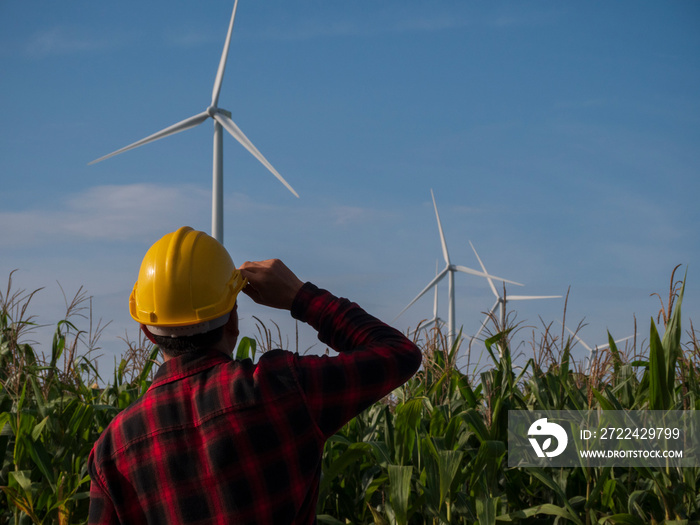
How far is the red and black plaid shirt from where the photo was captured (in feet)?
9.09

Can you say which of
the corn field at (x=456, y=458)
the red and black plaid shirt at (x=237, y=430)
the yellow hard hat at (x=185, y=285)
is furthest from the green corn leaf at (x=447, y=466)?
the yellow hard hat at (x=185, y=285)

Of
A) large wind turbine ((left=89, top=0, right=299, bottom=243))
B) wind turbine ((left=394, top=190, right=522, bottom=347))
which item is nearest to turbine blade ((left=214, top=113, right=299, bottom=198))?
large wind turbine ((left=89, top=0, right=299, bottom=243))

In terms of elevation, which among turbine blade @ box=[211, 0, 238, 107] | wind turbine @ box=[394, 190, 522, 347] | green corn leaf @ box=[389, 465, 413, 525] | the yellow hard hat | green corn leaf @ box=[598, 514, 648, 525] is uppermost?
turbine blade @ box=[211, 0, 238, 107]

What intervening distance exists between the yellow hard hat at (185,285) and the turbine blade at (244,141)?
19.0 metres

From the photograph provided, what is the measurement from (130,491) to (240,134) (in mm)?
19876

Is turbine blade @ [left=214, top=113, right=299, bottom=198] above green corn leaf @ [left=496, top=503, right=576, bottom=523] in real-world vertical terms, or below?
above

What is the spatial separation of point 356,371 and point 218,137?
65.0 ft

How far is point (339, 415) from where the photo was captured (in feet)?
9.29

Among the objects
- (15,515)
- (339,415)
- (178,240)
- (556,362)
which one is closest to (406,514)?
(556,362)

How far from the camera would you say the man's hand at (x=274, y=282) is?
3168 mm

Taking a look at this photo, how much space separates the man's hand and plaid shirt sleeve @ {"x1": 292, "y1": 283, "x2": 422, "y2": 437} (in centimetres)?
31

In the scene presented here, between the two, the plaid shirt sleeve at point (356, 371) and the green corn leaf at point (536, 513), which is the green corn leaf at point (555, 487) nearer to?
the green corn leaf at point (536, 513)

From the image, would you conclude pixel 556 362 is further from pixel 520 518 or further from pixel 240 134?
pixel 240 134

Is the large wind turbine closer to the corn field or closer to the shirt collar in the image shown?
the corn field
